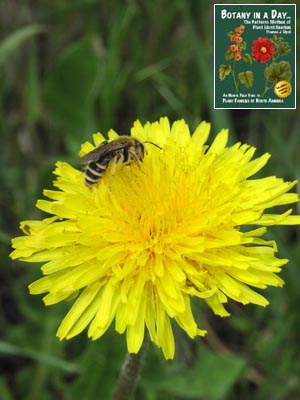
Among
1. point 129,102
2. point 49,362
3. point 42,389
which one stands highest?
point 129,102

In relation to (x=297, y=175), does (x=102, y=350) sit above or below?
below

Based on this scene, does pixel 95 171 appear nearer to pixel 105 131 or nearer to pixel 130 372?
pixel 130 372

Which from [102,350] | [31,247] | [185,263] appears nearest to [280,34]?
[185,263]

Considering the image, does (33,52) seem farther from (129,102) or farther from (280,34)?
(280,34)

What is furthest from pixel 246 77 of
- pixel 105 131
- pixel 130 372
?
pixel 130 372

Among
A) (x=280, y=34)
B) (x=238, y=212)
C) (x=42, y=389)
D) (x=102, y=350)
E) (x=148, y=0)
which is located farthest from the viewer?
(x=148, y=0)

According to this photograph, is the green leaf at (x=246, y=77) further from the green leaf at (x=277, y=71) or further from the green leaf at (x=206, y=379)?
the green leaf at (x=206, y=379)

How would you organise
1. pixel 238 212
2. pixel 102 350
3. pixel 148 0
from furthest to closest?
pixel 148 0, pixel 102 350, pixel 238 212

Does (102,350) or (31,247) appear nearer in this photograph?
(31,247)
